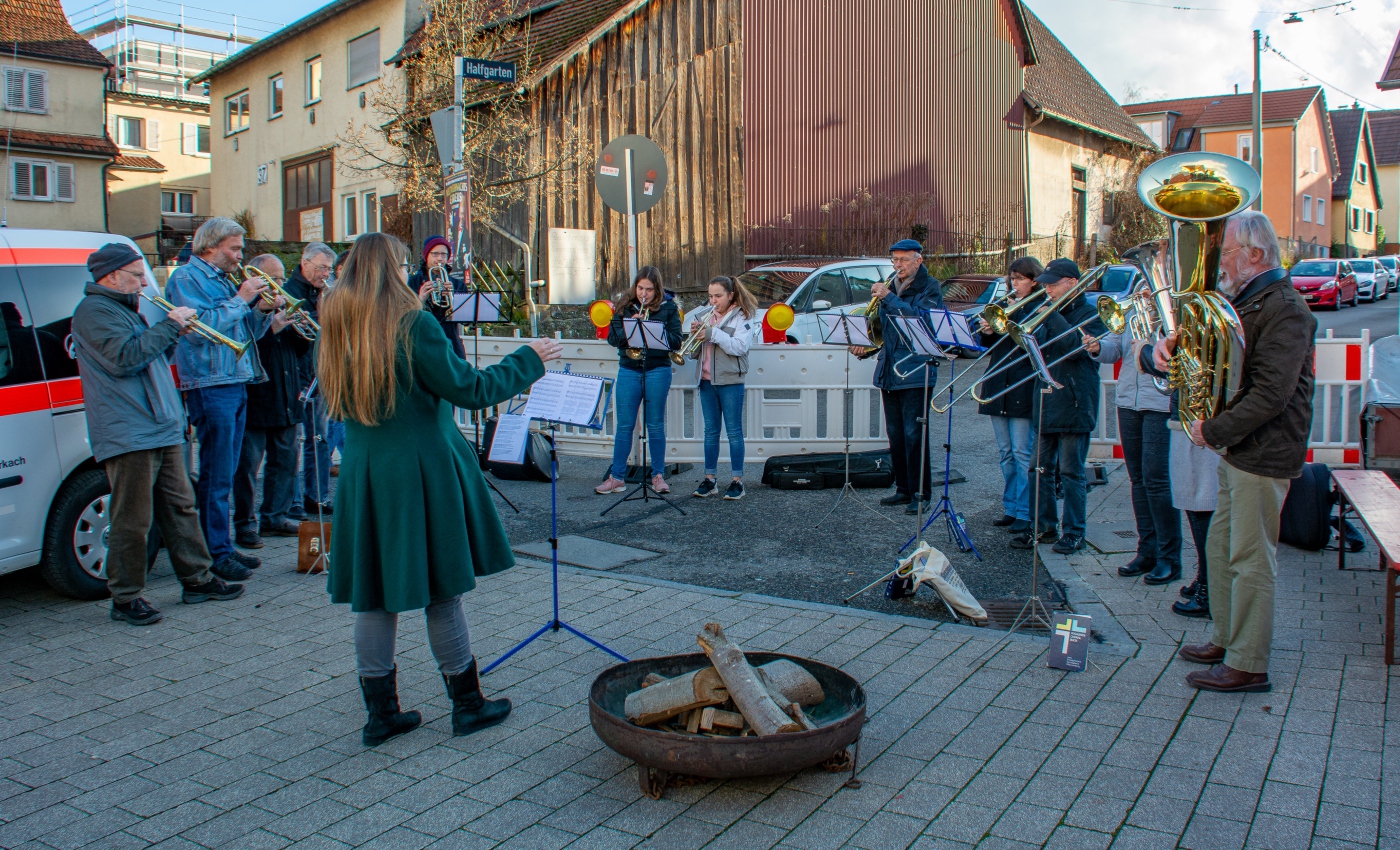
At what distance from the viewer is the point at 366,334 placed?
→ 144 inches

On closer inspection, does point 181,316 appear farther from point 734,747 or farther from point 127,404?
point 734,747

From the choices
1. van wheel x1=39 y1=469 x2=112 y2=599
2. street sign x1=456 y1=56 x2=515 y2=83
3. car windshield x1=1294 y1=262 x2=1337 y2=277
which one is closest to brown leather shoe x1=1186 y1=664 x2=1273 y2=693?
van wheel x1=39 y1=469 x2=112 y2=599

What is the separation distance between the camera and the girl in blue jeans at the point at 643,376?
8297 mm

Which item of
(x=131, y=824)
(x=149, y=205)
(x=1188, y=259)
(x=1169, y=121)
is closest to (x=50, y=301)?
(x=131, y=824)

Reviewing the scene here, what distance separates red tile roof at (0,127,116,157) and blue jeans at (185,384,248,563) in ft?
95.9

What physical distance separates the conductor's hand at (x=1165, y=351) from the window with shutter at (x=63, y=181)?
34672 millimetres

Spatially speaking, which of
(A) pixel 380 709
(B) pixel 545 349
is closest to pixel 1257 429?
(B) pixel 545 349

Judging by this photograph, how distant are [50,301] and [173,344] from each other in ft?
3.21

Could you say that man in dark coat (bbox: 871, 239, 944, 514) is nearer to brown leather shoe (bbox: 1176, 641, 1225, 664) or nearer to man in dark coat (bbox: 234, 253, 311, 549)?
brown leather shoe (bbox: 1176, 641, 1225, 664)

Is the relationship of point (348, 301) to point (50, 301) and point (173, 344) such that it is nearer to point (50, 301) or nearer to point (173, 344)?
point (173, 344)

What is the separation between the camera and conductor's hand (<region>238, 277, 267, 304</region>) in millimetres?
6121

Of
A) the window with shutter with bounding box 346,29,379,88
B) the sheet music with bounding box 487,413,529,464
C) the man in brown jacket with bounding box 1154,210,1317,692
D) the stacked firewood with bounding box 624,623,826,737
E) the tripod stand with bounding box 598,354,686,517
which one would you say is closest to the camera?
the stacked firewood with bounding box 624,623,826,737

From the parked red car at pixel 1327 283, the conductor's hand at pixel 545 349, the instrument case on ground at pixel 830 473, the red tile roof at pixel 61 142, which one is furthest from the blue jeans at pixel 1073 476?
the red tile roof at pixel 61 142

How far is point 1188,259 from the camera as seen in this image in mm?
4145
